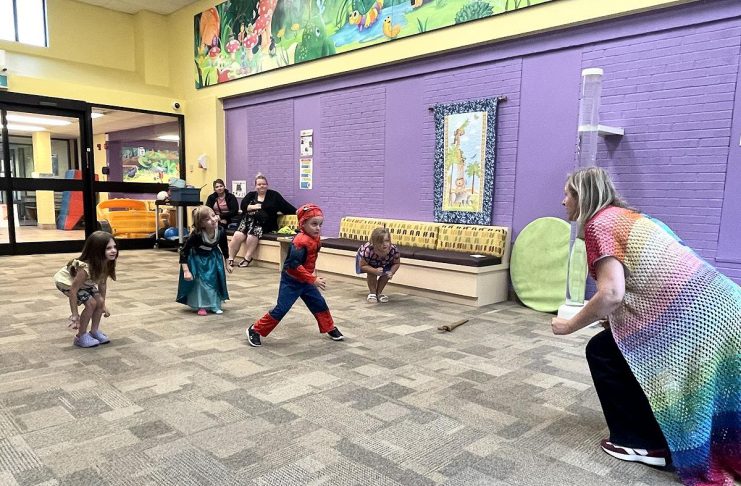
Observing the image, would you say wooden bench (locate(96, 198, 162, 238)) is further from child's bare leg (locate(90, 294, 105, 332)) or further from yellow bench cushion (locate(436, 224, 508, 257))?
yellow bench cushion (locate(436, 224, 508, 257))

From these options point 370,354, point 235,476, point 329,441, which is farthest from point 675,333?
point 370,354

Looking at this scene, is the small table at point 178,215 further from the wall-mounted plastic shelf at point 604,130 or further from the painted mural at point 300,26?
the wall-mounted plastic shelf at point 604,130

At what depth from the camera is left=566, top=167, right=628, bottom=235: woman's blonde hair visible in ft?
6.82

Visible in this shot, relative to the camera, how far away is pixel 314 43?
282 inches

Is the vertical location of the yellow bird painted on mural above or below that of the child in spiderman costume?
above

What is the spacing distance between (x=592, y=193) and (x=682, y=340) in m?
0.65

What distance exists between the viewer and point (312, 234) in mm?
3504

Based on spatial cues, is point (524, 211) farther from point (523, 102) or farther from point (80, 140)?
point (80, 140)

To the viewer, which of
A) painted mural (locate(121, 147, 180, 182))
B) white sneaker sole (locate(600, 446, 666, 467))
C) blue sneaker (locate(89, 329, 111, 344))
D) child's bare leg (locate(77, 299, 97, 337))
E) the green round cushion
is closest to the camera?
white sneaker sole (locate(600, 446, 666, 467))

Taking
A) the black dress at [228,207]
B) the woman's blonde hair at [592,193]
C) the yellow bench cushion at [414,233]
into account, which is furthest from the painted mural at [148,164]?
the woman's blonde hair at [592,193]

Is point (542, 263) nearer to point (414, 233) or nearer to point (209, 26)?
point (414, 233)

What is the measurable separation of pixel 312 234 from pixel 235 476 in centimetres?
183

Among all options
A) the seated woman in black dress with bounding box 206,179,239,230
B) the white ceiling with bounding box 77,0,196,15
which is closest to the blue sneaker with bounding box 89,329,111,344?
A: the seated woman in black dress with bounding box 206,179,239,230

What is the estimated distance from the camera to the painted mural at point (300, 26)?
5656 millimetres
